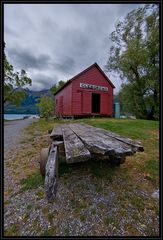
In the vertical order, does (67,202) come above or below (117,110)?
below

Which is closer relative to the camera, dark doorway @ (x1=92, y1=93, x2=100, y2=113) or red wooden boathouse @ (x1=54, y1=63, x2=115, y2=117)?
red wooden boathouse @ (x1=54, y1=63, x2=115, y2=117)

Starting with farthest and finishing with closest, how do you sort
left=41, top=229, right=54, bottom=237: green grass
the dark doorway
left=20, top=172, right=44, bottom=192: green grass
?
the dark doorway < left=20, top=172, right=44, bottom=192: green grass < left=41, top=229, right=54, bottom=237: green grass

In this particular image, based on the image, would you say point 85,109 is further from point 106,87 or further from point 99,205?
point 99,205

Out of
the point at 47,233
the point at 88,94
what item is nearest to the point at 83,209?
the point at 47,233

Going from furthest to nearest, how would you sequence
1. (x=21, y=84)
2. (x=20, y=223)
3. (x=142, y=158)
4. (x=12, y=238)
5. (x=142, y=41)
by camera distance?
(x=21, y=84) < (x=142, y=41) < (x=142, y=158) < (x=20, y=223) < (x=12, y=238)

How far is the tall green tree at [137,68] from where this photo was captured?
→ 38.8ft

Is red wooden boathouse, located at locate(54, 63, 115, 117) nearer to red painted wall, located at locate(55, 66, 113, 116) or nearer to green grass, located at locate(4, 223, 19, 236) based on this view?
red painted wall, located at locate(55, 66, 113, 116)

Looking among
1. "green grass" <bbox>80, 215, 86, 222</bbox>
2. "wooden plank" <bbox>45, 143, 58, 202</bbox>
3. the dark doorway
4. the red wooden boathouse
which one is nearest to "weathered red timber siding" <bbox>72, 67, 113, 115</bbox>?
the red wooden boathouse

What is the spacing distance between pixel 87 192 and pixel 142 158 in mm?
1945

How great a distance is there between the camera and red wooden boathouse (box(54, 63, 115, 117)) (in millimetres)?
11570

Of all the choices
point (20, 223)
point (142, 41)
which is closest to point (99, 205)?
point (20, 223)

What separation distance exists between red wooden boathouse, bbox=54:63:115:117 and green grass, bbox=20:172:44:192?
9192mm

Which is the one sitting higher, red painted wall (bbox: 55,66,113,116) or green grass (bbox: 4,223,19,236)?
red painted wall (bbox: 55,66,113,116)

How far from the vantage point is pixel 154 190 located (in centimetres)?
219
